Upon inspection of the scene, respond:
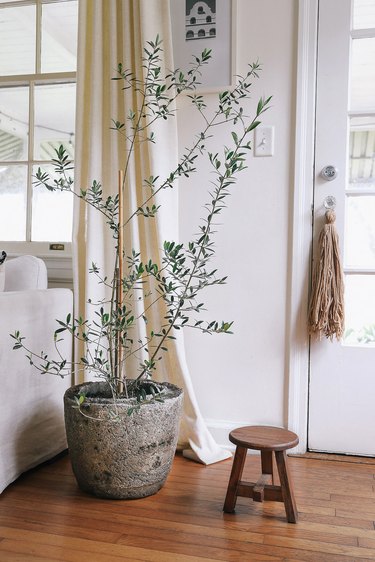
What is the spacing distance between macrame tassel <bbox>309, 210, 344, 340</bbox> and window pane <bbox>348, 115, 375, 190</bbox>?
0.19m

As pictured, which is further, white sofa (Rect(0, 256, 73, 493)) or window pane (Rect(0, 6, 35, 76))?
window pane (Rect(0, 6, 35, 76))

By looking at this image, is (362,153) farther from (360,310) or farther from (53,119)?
(53,119)

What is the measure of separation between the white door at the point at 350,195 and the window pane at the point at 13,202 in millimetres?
1413

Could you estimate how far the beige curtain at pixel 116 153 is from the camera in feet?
7.80

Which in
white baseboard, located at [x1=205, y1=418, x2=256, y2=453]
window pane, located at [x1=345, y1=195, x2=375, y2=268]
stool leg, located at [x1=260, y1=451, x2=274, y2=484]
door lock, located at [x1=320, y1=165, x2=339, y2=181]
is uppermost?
door lock, located at [x1=320, y1=165, x2=339, y2=181]

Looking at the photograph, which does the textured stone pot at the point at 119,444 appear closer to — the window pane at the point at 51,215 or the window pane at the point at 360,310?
the window pane at the point at 360,310

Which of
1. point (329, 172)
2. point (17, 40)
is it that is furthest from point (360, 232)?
point (17, 40)

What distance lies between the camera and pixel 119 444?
1.86 meters

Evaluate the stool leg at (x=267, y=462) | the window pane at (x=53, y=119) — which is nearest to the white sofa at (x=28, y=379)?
the window pane at (x=53, y=119)

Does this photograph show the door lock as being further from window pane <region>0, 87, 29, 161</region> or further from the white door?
window pane <region>0, 87, 29, 161</region>

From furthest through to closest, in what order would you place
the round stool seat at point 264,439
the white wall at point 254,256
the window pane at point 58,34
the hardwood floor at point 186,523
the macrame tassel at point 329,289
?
the window pane at point 58,34 < the white wall at point 254,256 < the macrame tassel at point 329,289 < the round stool seat at point 264,439 < the hardwood floor at point 186,523

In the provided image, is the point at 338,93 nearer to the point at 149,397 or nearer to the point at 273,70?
the point at 273,70

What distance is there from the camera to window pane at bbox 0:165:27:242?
113 inches

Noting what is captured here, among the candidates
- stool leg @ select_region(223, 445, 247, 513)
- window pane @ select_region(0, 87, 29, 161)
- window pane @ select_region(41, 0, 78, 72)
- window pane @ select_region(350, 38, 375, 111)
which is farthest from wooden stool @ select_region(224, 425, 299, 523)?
window pane @ select_region(41, 0, 78, 72)
